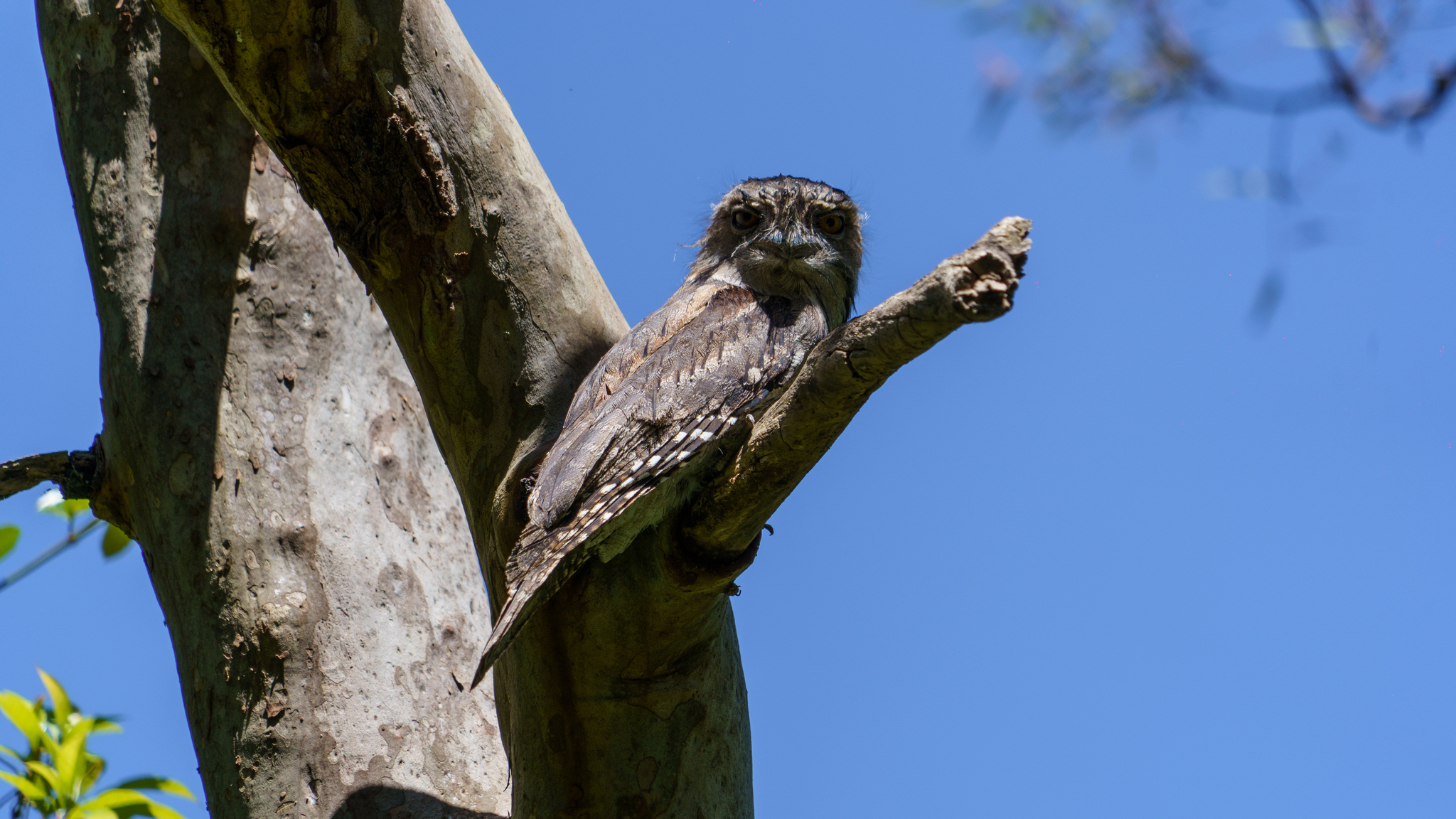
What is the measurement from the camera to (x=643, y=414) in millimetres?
2488

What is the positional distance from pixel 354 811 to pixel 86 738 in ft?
5.56

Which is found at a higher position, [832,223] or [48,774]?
[832,223]

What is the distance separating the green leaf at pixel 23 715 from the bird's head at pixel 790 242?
286 cm

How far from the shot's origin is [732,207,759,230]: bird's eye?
3623mm

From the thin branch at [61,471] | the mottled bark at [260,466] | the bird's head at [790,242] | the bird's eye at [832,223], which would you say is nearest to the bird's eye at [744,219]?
the bird's head at [790,242]

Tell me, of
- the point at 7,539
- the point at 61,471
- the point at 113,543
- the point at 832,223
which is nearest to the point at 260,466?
the point at 61,471

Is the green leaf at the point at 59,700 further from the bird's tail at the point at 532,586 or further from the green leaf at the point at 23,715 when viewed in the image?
the bird's tail at the point at 532,586

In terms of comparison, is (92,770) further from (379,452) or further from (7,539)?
(379,452)

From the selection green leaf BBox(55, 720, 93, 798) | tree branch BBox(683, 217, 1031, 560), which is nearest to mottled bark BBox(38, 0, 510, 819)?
green leaf BBox(55, 720, 93, 798)

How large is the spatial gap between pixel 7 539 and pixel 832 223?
344cm

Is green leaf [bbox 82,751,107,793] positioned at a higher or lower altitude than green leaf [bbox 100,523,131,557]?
lower

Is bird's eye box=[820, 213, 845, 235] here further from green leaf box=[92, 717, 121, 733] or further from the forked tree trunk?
green leaf box=[92, 717, 121, 733]

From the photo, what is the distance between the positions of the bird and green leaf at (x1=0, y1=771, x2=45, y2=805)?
1.97 m

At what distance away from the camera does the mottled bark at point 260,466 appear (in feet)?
8.64
